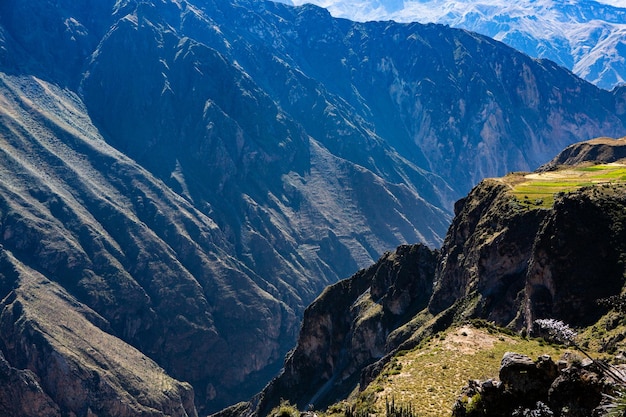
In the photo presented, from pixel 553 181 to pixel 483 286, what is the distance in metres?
25.4

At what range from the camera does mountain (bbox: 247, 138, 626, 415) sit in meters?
65.8

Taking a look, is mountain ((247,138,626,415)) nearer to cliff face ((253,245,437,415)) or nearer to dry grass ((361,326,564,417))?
cliff face ((253,245,437,415))

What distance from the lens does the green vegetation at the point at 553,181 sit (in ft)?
292

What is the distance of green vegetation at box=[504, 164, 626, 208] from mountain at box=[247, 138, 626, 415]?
252mm

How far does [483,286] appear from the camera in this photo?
87062 mm

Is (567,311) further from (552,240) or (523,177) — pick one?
(523,177)

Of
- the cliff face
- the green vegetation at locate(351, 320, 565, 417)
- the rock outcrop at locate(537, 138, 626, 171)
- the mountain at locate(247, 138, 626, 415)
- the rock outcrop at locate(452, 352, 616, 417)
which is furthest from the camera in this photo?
the rock outcrop at locate(537, 138, 626, 171)

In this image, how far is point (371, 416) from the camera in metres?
44.2

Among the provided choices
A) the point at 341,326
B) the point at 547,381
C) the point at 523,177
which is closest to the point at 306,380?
the point at 341,326

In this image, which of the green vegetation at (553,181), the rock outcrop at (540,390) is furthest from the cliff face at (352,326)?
the rock outcrop at (540,390)

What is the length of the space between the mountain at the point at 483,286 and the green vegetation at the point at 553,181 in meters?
0.25

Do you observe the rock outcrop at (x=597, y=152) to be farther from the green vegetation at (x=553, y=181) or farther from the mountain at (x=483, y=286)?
the green vegetation at (x=553, y=181)

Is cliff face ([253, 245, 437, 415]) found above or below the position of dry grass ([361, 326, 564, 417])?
below

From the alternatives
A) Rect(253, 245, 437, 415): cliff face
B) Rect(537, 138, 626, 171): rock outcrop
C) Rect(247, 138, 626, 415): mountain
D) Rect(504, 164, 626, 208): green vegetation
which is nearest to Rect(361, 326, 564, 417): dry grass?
Rect(247, 138, 626, 415): mountain
